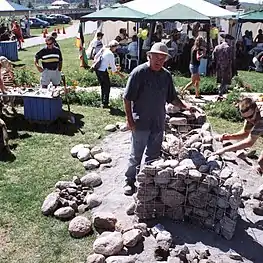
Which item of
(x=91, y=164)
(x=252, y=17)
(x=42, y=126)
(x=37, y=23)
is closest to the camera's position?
(x=91, y=164)

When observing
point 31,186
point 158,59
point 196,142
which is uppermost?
point 158,59

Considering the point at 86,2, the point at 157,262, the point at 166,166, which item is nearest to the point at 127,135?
the point at 166,166

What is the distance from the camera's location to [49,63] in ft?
31.2

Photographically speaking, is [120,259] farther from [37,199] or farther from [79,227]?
[37,199]

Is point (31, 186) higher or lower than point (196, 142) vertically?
lower

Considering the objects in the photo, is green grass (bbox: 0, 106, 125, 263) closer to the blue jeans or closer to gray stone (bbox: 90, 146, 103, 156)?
gray stone (bbox: 90, 146, 103, 156)

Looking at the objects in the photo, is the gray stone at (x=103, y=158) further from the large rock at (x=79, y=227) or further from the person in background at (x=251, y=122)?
the person in background at (x=251, y=122)

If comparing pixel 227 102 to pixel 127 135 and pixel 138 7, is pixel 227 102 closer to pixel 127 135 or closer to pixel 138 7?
pixel 127 135

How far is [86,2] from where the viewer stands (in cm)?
7425

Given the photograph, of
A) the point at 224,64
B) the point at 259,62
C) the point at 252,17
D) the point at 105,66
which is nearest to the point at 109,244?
the point at 105,66

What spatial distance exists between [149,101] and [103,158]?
199 centimetres

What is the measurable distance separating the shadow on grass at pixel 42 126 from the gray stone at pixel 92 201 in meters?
3.00

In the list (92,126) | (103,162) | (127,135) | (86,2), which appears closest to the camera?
(103,162)

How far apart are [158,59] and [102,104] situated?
5594 millimetres
